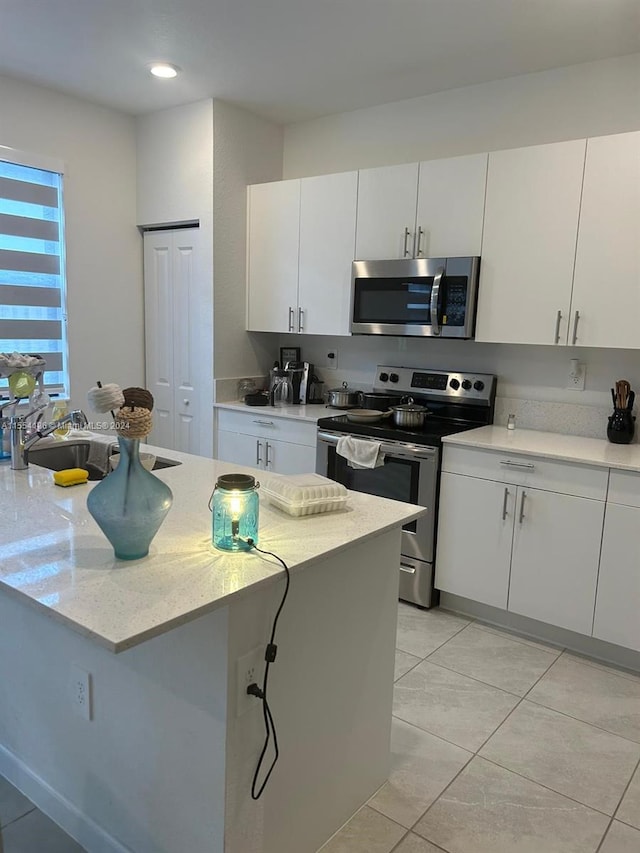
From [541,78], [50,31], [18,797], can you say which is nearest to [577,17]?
[541,78]

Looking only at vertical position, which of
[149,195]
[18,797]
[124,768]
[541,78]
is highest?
[541,78]

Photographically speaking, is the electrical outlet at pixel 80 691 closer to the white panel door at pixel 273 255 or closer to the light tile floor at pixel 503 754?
the light tile floor at pixel 503 754

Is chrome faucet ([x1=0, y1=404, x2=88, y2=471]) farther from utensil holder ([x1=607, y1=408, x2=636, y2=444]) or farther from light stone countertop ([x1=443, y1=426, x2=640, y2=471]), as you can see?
utensil holder ([x1=607, y1=408, x2=636, y2=444])

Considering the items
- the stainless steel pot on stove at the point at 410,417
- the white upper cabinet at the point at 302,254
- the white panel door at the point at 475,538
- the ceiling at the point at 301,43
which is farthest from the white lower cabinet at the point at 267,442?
the ceiling at the point at 301,43

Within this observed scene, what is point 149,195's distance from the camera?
4.14 meters

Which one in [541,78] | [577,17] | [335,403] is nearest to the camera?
[577,17]

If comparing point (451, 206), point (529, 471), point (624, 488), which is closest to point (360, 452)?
point (529, 471)

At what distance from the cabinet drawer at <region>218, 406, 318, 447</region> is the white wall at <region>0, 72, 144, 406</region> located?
0.86m

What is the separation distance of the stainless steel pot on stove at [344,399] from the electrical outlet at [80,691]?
2451 mm

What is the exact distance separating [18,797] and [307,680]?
3.49 ft

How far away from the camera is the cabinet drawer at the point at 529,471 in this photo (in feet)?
8.86

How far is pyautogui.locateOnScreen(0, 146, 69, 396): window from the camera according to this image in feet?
11.8

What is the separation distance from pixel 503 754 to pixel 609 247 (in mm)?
2147

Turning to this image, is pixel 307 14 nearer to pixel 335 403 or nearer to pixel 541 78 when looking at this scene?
pixel 541 78
